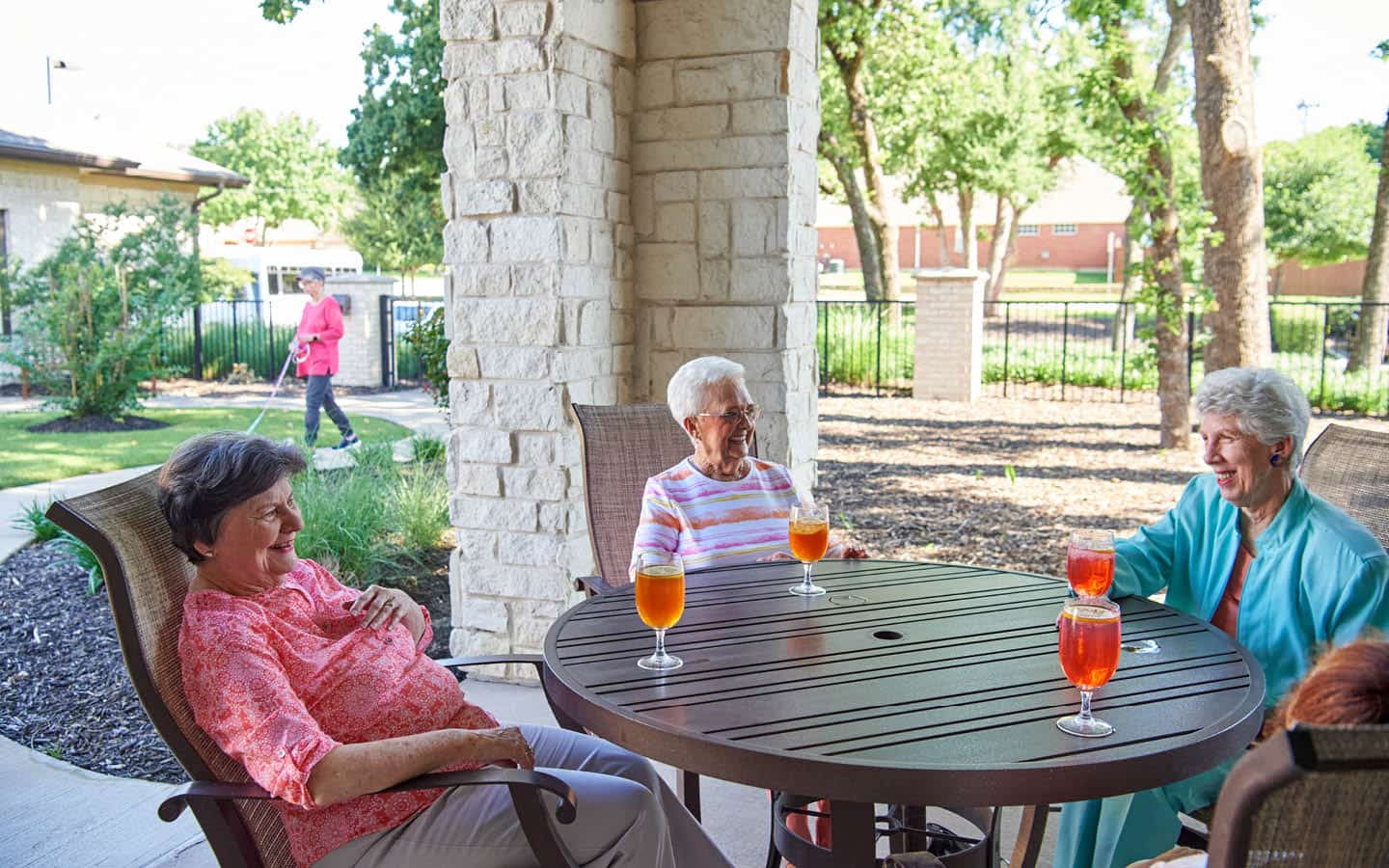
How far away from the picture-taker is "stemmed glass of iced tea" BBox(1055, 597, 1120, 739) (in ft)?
5.19

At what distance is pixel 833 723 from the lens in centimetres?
170

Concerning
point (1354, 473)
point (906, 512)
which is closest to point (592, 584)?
point (1354, 473)

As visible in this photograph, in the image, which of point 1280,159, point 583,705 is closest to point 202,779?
point 583,705

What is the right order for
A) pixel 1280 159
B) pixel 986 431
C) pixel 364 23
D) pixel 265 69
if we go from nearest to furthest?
pixel 986 431 < pixel 364 23 < pixel 1280 159 < pixel 265 69

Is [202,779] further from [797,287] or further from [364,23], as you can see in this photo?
[364,23]

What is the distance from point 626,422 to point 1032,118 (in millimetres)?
20756

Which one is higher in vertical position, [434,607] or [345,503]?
[345,503]

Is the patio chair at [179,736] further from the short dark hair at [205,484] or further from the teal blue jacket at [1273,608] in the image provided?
the teal blue jacket at [1273,608]

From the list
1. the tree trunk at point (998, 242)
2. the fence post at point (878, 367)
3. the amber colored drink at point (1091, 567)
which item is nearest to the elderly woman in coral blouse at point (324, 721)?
the amber colored drink at point (1091, 567)

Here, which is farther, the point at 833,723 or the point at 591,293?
the point at 591,293

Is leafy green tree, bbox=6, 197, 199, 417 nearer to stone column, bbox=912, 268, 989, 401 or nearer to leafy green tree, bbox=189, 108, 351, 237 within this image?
stone column, bbox=912, 268, 989, 401

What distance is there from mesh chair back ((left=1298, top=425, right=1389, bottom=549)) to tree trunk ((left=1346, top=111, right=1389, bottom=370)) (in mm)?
10614

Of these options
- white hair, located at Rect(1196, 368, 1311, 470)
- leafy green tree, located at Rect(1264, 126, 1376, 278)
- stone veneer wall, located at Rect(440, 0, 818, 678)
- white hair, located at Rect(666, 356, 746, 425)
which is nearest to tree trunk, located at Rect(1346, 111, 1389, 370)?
stone veneer wall, located at Rect(440, 0, 818, 678)

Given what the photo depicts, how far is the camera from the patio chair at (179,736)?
1.71 meters
